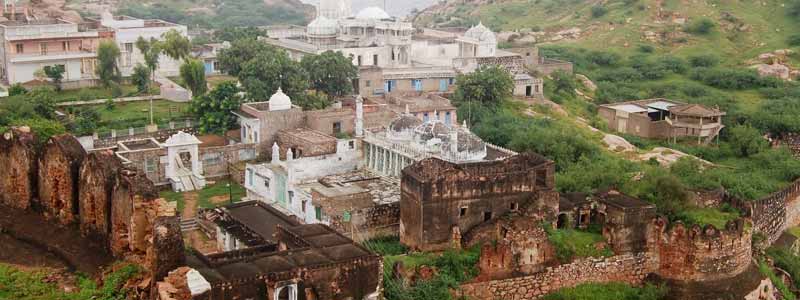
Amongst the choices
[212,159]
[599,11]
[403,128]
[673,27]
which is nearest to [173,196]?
[212,159]

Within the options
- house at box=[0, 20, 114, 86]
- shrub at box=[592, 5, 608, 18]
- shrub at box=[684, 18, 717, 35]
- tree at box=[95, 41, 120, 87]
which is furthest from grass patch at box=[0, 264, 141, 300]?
shrub at box=[592, 5, 608, 18]

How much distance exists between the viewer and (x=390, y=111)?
136 ft

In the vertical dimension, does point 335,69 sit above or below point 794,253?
above

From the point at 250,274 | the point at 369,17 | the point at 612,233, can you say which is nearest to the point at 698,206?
the point at 612,233

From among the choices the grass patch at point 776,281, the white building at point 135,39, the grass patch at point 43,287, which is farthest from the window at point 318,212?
the white building at point 135,39

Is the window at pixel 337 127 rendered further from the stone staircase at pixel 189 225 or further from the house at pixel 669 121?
the house at pixel 669 121

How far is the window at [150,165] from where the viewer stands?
38.8 meters

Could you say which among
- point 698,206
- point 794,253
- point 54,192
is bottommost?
point 794,253

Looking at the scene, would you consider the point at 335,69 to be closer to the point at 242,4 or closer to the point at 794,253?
the point at 794,253

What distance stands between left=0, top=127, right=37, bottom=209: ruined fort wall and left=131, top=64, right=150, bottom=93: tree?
82.9 ft

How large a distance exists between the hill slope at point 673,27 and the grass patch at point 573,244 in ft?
139

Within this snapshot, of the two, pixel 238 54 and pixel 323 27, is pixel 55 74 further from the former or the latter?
pixel 323 27

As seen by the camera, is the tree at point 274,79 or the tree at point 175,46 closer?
the tree at point 274,79

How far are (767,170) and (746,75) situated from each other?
63.5 feet
